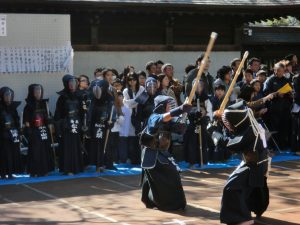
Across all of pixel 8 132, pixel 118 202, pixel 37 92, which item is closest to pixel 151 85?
pixel 37 92

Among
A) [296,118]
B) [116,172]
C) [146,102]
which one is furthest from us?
[296,118]

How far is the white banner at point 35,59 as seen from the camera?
11391mm

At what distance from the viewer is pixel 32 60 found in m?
11.6

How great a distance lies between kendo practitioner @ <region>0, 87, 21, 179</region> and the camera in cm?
1056

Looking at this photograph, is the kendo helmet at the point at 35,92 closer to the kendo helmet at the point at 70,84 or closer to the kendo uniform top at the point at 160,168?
the kendo helmet at the point at 70,84

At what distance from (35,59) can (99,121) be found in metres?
1.81

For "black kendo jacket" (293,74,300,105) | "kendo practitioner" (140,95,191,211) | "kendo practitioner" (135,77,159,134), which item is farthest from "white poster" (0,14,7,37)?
"black kendo jacket" (293,74,300,105)

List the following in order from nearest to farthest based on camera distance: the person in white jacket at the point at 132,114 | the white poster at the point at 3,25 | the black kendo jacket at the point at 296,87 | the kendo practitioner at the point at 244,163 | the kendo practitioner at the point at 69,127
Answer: the kendo practitioner at the point at 244,163
the kendo practitioner at the point at 69,127
the white poster at the point at 3,25
the person in white jacket at the point at 132,114
the black kendo jacket at the point at 296,87

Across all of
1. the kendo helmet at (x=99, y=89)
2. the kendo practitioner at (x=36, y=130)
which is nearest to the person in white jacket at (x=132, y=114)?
the kendo helmet at (x=99, y=89)

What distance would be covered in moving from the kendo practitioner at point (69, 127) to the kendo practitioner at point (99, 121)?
0.24 metres

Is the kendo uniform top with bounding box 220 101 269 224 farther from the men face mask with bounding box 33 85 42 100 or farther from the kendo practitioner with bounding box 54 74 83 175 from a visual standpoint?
the men face mask with bounding box 33 85 42 100

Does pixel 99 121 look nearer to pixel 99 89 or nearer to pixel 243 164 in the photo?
pixel 99 89

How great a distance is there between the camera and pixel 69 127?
10953 millimetres

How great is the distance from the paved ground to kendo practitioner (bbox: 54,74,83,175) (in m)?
0.58
